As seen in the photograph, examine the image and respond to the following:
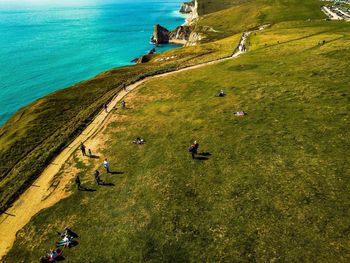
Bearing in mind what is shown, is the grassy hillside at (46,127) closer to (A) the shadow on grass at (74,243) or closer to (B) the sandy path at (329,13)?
(A) the shadow on grass at (74,243)

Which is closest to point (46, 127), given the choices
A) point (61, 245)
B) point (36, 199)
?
point (36, 199)

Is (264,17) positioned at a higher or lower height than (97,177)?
higher

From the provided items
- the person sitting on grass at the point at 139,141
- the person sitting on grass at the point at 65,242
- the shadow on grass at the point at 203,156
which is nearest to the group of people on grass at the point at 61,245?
the person sitting on grass at the point at 65,242

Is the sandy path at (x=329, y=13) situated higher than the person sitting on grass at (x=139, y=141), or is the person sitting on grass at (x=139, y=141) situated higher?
the sandy path at (x=329, y=13)

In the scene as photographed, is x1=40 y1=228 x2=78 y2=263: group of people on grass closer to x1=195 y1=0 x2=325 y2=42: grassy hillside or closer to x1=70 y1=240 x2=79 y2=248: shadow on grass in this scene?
x1=70 y1=240 x2=79 y2=248: shadow on grass

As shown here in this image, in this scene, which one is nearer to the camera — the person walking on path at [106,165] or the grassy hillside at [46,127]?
the person walking on path at [106,165]

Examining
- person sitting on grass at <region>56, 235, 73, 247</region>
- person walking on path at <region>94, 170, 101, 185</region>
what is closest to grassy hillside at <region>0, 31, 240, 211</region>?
person walking on path at <region>94, 170, 101, 185</region>

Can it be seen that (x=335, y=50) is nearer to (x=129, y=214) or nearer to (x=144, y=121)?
(x=144, y=121)

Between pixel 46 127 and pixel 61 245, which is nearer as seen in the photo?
pixel 61 245

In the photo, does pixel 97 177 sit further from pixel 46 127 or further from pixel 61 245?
pixel 46 127
